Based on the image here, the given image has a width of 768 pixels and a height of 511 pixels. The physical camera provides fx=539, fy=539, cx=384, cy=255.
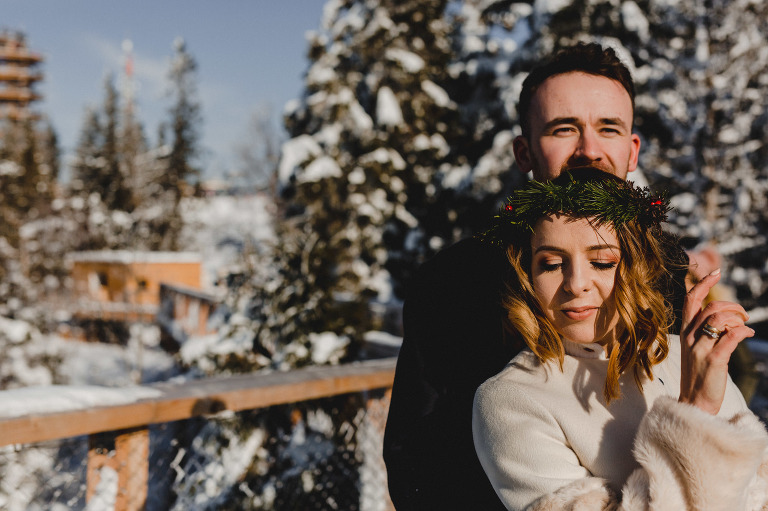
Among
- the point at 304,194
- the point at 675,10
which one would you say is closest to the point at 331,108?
the point at 304,194

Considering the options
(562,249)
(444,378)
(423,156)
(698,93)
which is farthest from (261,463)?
(423,156)

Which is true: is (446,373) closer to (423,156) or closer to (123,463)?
(123,463)

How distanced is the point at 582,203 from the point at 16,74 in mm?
98524

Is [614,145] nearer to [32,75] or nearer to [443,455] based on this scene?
[443,455]

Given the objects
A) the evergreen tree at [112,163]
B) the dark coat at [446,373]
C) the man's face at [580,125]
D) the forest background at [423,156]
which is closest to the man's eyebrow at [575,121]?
the man's face at [580,125]

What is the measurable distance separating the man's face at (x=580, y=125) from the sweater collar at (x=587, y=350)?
1.76 ft

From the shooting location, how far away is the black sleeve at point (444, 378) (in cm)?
156

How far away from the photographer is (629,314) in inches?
50.5

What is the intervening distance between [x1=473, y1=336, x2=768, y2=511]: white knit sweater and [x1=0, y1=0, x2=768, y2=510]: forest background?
12.2 ft

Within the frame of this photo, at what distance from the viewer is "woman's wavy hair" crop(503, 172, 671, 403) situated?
4.21ft

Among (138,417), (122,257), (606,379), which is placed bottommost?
(122,257)

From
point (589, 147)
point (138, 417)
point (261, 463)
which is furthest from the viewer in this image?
point (261, 463)

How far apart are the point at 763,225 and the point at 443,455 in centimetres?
1472

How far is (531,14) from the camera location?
12.6 metres
